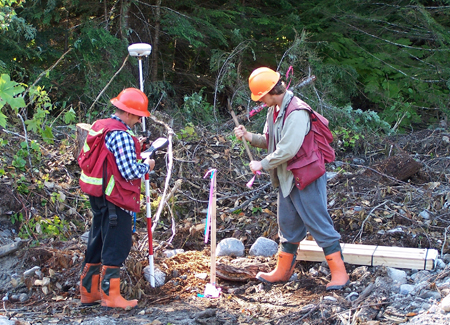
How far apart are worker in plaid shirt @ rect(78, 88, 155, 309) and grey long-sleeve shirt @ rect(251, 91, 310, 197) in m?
1.10

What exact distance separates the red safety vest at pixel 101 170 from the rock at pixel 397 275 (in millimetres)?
2450

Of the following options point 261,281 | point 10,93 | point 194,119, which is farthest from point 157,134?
point 10,93

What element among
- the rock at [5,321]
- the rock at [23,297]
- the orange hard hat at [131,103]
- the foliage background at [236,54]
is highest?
the foliage background at [236,54]

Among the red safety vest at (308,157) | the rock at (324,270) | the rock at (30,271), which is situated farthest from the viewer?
the rock at (324,270)

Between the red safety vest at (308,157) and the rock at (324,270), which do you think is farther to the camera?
the rock at (324,270)

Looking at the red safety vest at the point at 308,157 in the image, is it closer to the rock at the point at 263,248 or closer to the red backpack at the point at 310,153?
the red backpack at the point at 310,153

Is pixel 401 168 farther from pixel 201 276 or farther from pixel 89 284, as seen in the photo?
pixel 89 284

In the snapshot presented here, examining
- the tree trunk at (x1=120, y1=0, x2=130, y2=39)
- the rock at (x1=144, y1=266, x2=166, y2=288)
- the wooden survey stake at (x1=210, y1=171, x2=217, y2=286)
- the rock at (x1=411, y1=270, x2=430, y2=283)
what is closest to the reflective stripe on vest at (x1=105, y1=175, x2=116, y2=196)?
the wooden survey stake at (x1=210, y1=171, x2=217, y2=286)

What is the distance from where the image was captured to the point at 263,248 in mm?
5180

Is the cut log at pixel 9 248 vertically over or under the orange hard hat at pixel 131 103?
under

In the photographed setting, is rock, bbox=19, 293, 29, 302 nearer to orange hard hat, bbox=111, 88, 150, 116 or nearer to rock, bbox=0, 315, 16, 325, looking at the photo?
rock, bbox=0, 315, 16, 325

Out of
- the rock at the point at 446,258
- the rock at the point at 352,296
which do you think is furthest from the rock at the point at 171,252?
the rock at the point at 446,258

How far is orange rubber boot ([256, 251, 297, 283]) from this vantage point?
449cm

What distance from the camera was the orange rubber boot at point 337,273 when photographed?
13.6 ft
